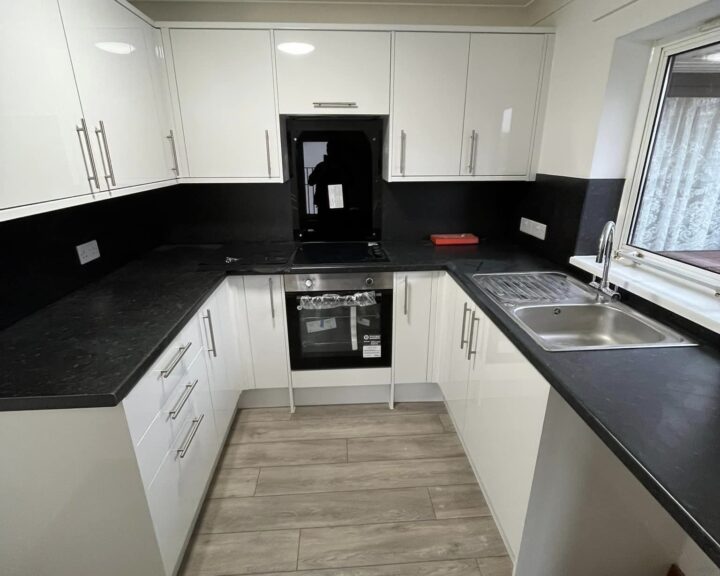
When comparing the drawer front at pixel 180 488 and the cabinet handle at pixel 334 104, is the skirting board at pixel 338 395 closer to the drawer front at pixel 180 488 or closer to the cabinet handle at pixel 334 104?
the drawer front at pixel 180 488

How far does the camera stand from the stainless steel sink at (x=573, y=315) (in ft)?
4.95

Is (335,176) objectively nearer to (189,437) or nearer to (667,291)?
(189,437)

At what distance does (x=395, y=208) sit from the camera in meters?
2.58

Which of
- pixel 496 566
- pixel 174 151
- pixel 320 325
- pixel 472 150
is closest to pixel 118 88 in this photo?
pixel 174 151

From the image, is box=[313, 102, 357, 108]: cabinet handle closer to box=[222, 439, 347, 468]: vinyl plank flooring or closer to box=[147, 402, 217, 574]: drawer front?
box=[147, 402, 217, 574]: drawer front

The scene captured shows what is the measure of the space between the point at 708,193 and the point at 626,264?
0.41 metres

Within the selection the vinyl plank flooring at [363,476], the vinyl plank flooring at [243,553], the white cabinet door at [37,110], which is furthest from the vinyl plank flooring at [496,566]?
the white cabinet door at [37,110]

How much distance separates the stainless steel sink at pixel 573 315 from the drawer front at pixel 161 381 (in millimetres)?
1239

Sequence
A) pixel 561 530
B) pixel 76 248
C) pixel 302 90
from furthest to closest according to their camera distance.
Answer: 1. pixel 302 90
2. pixel 76 248
3. pixel 561 530

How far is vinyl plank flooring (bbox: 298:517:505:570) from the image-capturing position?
5.02 feet

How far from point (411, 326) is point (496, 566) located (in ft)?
3.77

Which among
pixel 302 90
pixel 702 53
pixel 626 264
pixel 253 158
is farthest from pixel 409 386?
pixel 702 53

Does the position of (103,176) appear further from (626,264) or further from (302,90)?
(626,264)

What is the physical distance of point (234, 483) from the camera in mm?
1881
